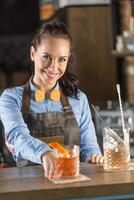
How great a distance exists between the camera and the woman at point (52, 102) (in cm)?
213

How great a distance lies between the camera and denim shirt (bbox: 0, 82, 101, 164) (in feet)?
6.36

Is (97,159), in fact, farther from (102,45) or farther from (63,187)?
(102,45)

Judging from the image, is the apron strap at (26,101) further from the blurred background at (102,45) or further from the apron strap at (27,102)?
the blurred background at (102,45)

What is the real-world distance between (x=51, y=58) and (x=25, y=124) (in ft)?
0.91

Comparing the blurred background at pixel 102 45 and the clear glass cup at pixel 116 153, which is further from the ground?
the blurred background at pixel 102 45

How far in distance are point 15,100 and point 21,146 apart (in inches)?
12.4

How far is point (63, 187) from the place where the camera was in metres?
1.62

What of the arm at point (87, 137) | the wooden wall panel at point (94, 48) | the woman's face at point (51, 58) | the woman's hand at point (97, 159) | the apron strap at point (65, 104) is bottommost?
the woman's hand at point (97, 159)

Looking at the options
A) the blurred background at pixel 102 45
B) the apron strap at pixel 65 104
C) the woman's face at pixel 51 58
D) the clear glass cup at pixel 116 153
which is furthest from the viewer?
the blurred background at pixel 102 45

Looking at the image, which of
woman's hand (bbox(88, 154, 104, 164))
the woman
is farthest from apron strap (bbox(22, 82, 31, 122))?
woman's hand (bbox(88, 154, 104, 164))

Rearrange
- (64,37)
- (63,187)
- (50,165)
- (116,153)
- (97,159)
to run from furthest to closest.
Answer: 1. (64,37)
2. (97,159)
3. (116,153)
4. (50,165)
5. (63,187)

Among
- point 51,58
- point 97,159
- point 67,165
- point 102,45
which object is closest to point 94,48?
point 102,45

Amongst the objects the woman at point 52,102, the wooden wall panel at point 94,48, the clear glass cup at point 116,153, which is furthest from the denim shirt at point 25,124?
the wooden wall panel at point 94,48

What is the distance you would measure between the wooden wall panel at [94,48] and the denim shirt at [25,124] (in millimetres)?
2516
